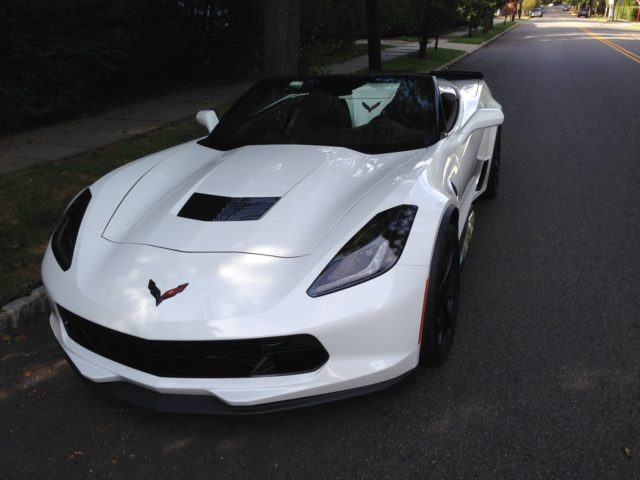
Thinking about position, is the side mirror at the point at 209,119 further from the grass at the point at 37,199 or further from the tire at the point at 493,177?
the tire at the point at 493,177

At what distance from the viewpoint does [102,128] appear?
27.5ft

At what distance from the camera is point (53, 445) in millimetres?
2498

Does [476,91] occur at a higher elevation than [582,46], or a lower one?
higher

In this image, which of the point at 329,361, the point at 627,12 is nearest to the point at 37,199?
the point at 329,361

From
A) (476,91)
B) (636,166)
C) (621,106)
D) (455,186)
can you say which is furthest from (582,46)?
(455,186)

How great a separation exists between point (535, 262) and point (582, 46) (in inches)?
982

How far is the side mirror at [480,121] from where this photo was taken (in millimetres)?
3676

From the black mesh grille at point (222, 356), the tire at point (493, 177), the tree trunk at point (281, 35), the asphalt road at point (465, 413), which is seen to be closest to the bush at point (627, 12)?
the tree trunk at point (281, 35)

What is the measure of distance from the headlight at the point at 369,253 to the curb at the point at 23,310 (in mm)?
2229

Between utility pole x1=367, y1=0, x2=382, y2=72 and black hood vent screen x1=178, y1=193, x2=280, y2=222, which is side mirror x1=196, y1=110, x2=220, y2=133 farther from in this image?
utility pole x1=367, y1=0, x2=382, y2=72

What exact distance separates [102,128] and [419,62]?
12.6 metres

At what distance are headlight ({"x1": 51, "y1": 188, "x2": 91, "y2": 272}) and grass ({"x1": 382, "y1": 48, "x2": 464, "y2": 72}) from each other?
1401cm

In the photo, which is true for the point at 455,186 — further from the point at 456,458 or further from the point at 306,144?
the point at 456,458

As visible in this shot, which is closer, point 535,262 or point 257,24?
point 535,262
